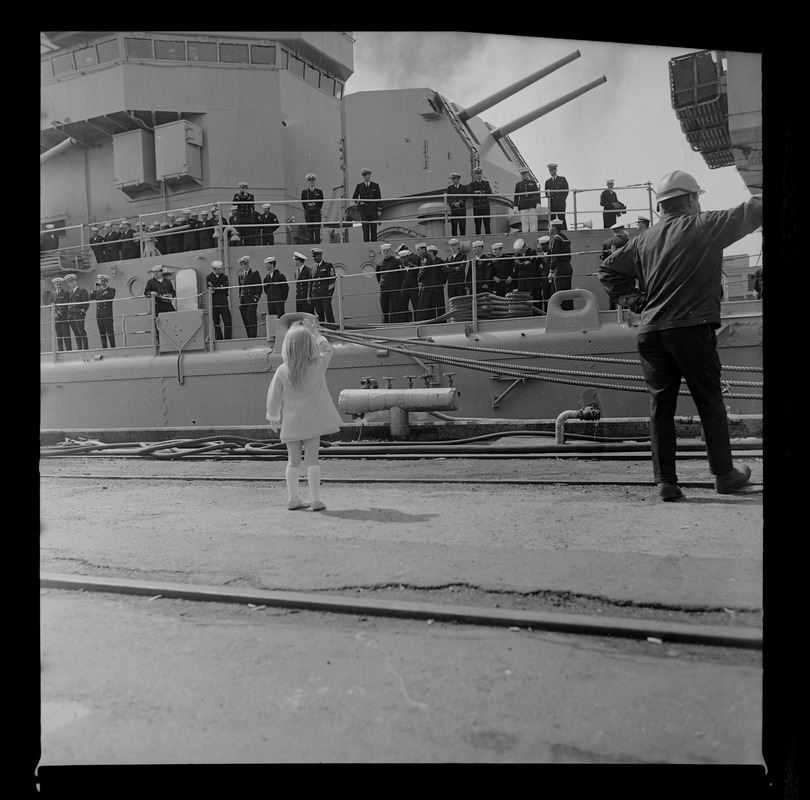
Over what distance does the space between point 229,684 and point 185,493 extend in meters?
3.14

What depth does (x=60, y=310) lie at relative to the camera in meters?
10.9

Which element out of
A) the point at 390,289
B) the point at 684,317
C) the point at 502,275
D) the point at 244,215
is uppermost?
the point at 244,215

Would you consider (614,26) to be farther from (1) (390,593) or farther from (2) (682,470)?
(2) (682,470)

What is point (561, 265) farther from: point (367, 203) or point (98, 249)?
point (98, 249)

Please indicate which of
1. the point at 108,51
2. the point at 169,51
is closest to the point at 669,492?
the point at 169,51

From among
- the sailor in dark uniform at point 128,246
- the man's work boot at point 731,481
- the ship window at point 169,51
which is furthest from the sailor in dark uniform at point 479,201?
the man's work boot at point 731,481

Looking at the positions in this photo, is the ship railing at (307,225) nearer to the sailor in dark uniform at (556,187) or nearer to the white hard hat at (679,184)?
the sailor in dark uniform at (556,187)

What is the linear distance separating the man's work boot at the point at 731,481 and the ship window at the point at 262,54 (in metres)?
12.6

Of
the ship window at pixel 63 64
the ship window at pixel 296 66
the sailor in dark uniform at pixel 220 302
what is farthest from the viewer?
the ship window at pixel 296 66

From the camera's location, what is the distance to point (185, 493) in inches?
186

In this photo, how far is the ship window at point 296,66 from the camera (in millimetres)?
14242

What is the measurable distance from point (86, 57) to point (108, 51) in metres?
0.54

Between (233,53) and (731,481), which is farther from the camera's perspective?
(233,53)

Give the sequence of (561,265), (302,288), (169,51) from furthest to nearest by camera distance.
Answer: (169,51), (302,288), (561,265)
